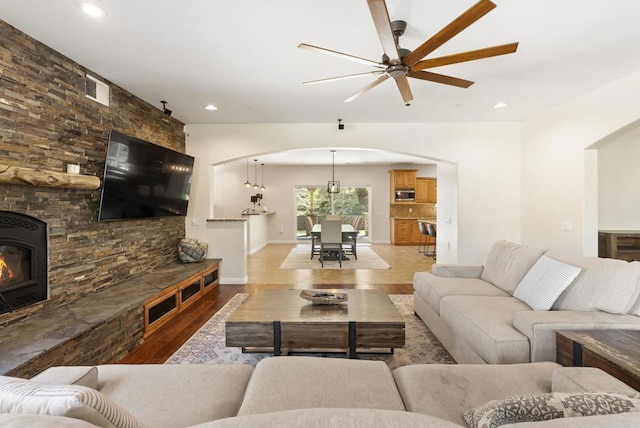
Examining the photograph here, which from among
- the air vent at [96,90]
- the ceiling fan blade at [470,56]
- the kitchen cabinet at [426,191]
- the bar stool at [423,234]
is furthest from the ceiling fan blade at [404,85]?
the kitchen cabinet at [426,191]

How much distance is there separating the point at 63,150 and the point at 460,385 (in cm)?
357

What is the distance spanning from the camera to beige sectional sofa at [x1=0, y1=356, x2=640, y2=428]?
2.64 feet

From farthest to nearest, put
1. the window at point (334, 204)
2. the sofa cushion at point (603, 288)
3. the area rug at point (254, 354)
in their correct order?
the window at point (334, 204) → the area rug at point (254, 354) → the sofa cushion at point (603, 288)

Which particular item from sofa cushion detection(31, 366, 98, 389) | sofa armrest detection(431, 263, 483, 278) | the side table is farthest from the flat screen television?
the side table

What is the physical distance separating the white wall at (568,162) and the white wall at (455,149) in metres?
0.24

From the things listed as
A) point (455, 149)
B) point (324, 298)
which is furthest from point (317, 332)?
point (455, 149)

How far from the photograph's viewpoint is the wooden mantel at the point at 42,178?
6.76 feet

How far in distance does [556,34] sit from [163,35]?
10.4ft

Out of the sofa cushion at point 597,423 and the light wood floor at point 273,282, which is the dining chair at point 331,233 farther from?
the sofa cushion at point 597,423

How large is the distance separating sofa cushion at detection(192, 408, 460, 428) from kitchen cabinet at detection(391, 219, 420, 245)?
357 inches

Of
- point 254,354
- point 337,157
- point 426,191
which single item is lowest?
point 254,354

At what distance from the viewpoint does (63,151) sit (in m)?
2.70

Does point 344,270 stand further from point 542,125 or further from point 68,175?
point 68,175

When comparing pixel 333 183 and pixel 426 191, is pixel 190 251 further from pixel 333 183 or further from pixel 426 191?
pixel 426 191
